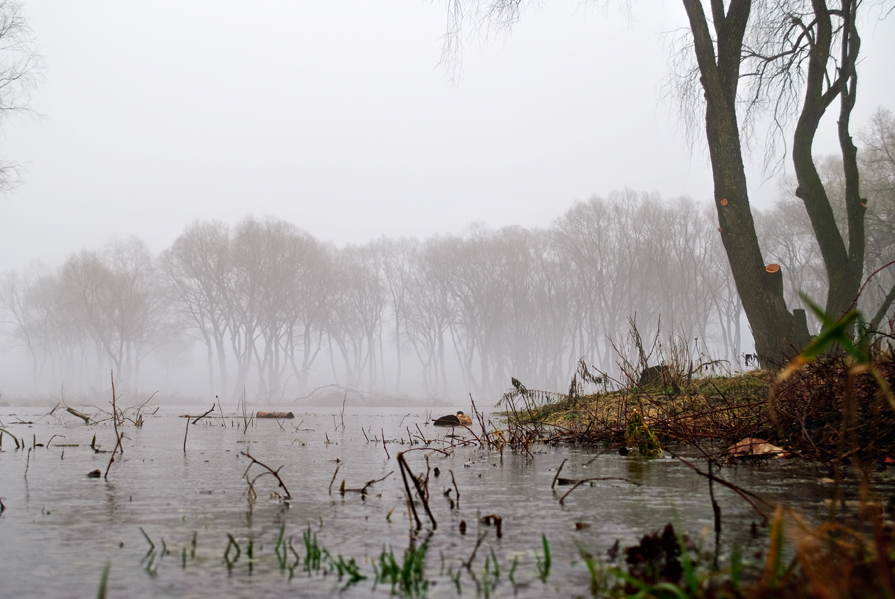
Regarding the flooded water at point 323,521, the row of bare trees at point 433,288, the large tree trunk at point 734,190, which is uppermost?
the row of bare trees at point 433,288

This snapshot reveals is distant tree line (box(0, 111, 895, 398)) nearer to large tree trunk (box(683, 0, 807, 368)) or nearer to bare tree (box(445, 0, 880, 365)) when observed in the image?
bare tree (box(445, 0, 880, 365))

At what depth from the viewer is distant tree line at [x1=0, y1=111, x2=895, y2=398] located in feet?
133

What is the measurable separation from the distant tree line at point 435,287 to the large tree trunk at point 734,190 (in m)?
29.6

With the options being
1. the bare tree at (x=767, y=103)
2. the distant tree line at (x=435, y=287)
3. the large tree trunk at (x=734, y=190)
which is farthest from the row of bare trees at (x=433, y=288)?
the large tree trunk at (x=734, y=190)

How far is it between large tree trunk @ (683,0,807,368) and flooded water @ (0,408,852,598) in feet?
14.8

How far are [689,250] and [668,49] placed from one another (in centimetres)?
3375

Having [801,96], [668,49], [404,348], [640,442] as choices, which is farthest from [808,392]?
[404,348]

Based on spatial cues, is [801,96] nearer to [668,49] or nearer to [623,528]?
[668,49]

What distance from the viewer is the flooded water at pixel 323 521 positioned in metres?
1.29

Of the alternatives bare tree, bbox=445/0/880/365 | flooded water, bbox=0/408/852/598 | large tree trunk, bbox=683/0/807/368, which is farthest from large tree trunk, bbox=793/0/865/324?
flooded water, bbox=0/408/852/598

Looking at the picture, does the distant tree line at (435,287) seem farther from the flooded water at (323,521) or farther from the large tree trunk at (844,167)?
the flooded water at (323,521)

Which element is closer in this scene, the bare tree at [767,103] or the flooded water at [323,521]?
the flooded water at [323,521]

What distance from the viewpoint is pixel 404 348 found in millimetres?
52312

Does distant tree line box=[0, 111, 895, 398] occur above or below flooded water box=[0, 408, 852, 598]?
above
